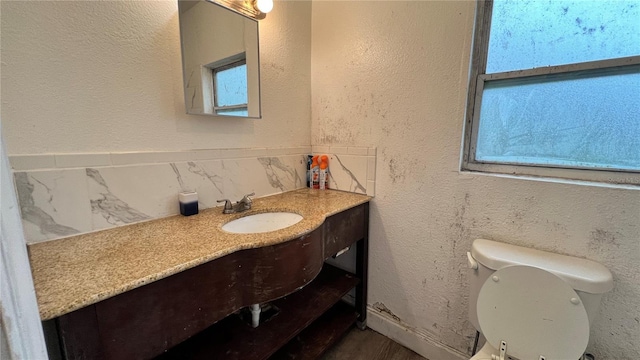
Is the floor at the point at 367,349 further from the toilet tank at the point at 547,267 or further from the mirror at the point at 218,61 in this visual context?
the mirror at the point at 218,61

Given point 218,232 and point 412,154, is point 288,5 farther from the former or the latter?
point 218,232

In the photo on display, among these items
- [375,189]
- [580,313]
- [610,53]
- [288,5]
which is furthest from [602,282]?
[288,5]

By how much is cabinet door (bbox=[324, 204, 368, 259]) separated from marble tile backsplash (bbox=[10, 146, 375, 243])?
0.60 feet

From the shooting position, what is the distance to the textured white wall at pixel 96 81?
80 cm

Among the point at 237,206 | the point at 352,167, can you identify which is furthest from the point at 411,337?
the point at 237,206

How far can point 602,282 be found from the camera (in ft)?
2.85

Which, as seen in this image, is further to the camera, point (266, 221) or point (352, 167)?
point (352, 167)

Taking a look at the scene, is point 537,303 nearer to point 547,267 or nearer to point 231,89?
point 547,267

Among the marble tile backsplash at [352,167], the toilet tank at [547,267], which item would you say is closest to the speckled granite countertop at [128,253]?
the marble tile backsplash at [352,167]

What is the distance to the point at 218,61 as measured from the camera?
1.22 meters

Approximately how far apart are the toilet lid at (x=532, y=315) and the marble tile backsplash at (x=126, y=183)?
2.47 ft

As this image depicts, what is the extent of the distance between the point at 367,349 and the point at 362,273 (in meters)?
0.40

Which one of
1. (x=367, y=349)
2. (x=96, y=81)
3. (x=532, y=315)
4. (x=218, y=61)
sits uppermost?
(x=218, y=61)

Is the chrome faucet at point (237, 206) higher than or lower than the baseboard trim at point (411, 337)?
higher
